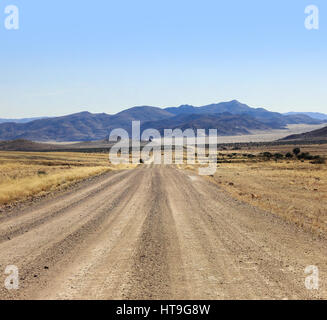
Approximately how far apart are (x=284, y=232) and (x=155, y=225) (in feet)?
13.5

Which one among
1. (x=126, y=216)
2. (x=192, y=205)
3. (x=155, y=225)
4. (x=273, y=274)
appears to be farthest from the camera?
(x=192, y=205)

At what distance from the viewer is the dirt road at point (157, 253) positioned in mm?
5820

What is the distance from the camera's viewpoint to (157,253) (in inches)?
317

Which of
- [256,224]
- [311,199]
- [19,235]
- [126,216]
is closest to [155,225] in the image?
[126,216]

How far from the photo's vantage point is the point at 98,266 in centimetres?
712

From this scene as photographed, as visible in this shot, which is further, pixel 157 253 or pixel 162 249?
pixel 162 249

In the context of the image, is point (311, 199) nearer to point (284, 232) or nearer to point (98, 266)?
point (284, 232)

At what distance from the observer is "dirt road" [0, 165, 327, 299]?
5820mm

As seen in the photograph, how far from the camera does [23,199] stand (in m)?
18.2

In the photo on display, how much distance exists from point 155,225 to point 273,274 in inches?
207
